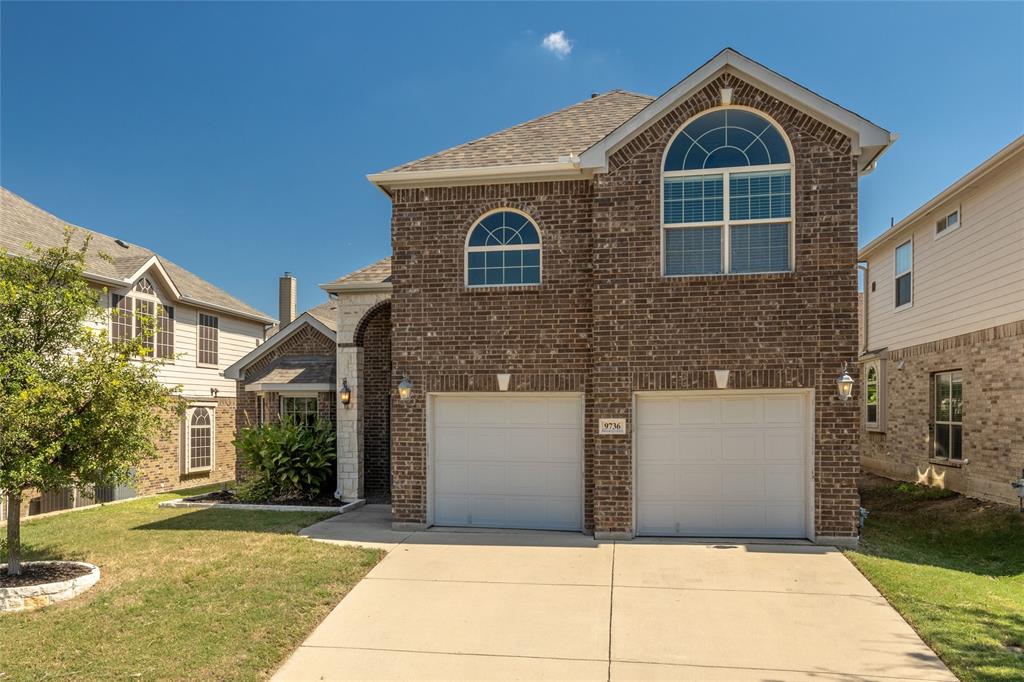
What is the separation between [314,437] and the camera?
13.2 metres

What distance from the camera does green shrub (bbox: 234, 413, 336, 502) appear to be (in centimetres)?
1269

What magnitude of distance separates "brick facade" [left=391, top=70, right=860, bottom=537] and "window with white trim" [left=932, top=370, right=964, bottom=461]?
18.9 feet

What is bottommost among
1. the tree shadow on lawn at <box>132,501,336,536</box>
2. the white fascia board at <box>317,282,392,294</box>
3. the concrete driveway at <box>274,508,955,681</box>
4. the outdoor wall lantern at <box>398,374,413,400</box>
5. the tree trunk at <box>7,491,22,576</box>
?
the tree shadow on lawn at <box>132,501,336,536</box>

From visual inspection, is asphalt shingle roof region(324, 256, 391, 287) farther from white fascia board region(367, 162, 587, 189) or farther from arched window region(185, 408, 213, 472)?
arched window region(185, 408, 213, 472)

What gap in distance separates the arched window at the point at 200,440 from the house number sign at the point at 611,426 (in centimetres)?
1332

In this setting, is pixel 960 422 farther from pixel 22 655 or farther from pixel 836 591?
pixel 22 655

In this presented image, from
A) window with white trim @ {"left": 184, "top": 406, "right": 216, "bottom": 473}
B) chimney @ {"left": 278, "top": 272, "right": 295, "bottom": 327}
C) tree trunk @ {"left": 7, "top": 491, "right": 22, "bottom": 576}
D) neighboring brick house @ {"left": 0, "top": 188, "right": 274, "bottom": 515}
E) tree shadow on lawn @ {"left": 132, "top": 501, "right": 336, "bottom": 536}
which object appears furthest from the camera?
chimney @ {"left": 278, "top": 272, "right": 295, "bottom": 327}

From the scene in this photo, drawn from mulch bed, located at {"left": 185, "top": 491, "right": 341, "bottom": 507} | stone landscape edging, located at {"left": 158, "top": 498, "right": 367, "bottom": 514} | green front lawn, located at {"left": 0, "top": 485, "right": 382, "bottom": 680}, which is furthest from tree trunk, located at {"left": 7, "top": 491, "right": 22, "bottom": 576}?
mulch bed, located at {"left": 185, "top": 491, "right": 341, "bottom": 507}

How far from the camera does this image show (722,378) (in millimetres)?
8977

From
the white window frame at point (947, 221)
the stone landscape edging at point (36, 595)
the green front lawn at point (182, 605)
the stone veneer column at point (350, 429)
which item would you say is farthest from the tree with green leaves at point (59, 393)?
the white window frame at point (947, 221)

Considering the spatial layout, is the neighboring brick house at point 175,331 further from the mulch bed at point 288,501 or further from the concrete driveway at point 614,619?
the concrete driveway at point 614,619

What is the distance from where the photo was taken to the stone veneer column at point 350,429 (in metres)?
12.6

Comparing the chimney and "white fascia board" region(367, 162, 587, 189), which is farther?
the chimney

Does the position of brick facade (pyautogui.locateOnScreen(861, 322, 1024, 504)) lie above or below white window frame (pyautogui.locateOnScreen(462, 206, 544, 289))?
below
